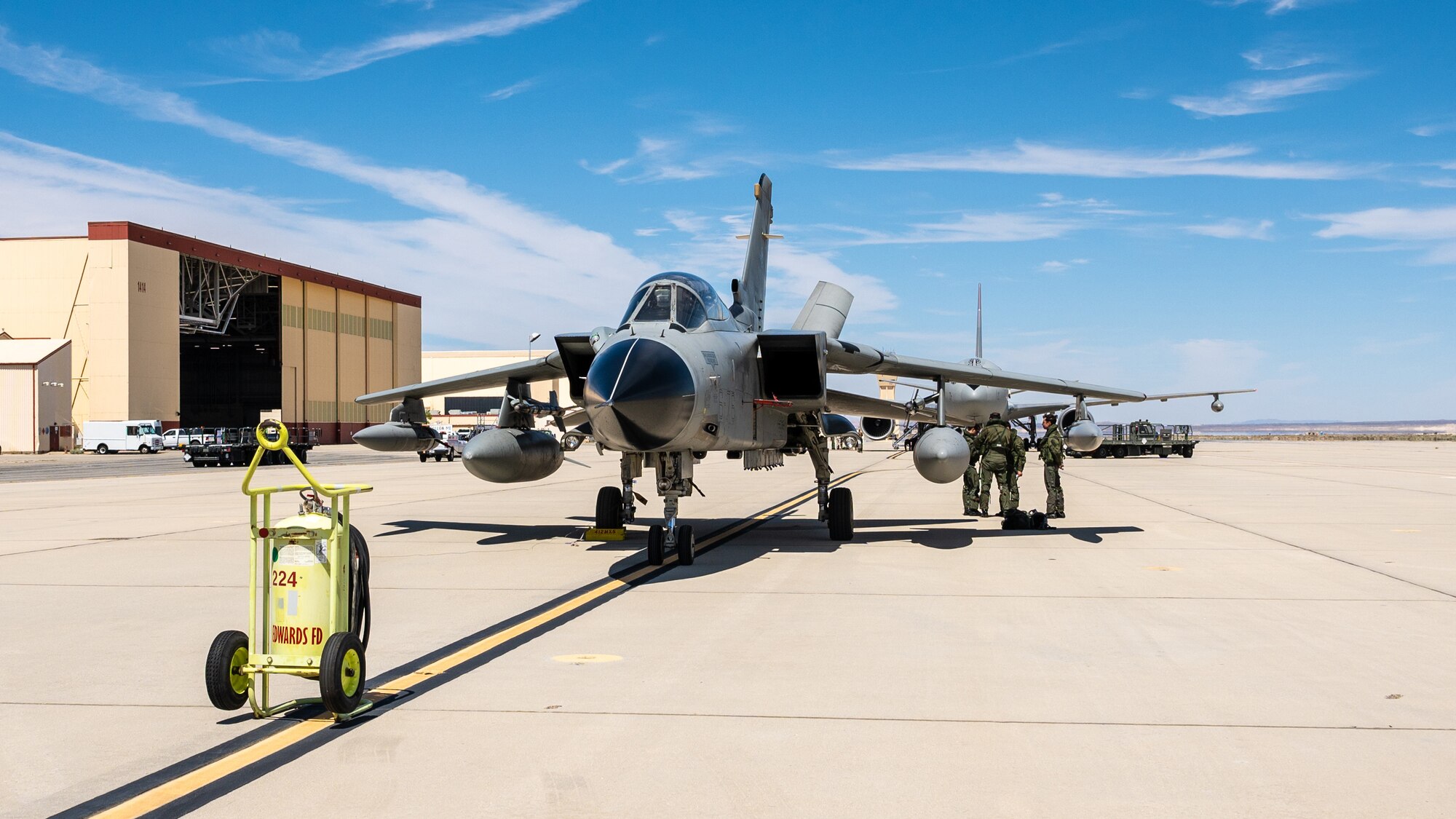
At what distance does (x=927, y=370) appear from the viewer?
15.7 metres

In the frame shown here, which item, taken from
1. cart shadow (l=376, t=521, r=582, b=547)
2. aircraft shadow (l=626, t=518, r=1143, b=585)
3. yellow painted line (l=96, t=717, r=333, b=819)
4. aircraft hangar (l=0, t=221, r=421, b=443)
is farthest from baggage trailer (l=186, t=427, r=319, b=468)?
yellow painted line (l=96, t=717, r=333, b=819)

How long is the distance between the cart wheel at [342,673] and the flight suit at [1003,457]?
506 inches

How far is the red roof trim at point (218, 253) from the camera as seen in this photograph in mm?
53000

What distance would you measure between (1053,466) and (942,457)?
5.26 m

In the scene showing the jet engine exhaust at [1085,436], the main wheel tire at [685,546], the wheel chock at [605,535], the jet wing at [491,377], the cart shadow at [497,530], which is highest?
the jet wing at [491,377]

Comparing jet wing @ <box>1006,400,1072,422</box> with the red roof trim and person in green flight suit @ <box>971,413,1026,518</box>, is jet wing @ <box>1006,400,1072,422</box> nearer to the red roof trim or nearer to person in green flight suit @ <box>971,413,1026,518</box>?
person in green flight suit @ <box>971,413,1026,518</box>

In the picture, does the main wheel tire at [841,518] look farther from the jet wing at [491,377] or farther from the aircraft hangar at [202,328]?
the aircraft hangar at [202,328]

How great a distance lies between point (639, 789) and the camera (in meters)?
4.48

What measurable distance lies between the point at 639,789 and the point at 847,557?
8.50 m

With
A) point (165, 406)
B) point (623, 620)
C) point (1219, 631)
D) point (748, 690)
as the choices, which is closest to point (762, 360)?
point (623, 620)

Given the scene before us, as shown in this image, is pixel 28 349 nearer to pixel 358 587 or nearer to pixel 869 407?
pixel 869 407

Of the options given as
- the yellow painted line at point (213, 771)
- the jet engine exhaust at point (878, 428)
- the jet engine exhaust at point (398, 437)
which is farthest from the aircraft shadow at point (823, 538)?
the jet engine exhaust at point (878, 428)

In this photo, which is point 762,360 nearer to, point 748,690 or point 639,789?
point 748,690

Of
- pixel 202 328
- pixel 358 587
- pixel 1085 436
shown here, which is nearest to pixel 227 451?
pixel 202 328
